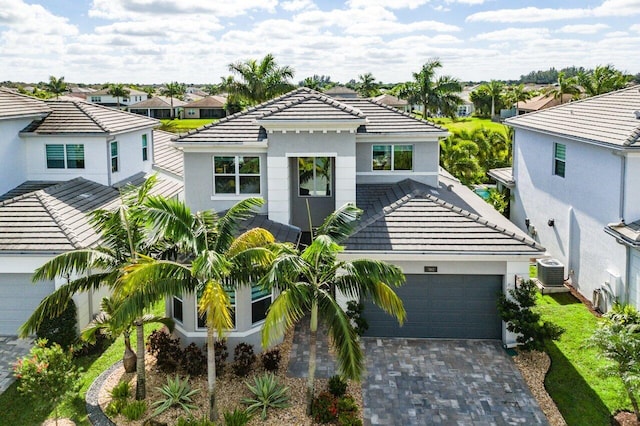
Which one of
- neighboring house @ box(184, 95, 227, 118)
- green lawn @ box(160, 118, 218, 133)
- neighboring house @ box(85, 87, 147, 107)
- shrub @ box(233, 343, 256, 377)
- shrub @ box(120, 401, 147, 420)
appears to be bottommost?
shrub @ box(120, 401, 147, 420)

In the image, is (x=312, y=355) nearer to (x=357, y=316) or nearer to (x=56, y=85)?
(x=357, y=316)

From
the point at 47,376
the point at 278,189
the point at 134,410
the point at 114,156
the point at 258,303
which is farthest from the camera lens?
the point at 114,156

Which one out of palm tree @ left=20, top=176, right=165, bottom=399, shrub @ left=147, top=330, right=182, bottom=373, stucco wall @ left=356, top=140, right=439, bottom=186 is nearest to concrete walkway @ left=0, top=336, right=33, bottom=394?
palm tree @ left=20, top=176, right=165, bottom=399

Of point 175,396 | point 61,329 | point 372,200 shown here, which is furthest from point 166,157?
point 175,396

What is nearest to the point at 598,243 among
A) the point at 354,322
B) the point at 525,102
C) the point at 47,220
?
the point at 354,322

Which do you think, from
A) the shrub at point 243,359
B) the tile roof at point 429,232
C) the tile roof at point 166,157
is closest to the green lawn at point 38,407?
the shrub at point 243,359

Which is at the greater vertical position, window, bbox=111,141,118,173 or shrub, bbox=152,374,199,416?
window, bbox=111,141,118,173

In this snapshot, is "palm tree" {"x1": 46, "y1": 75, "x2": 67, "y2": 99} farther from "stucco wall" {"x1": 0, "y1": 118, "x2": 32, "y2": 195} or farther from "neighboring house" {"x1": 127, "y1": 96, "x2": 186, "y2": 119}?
"stucco wall" {"x1": 0, "y1": 118, "x2": 32, "y2": 195}
